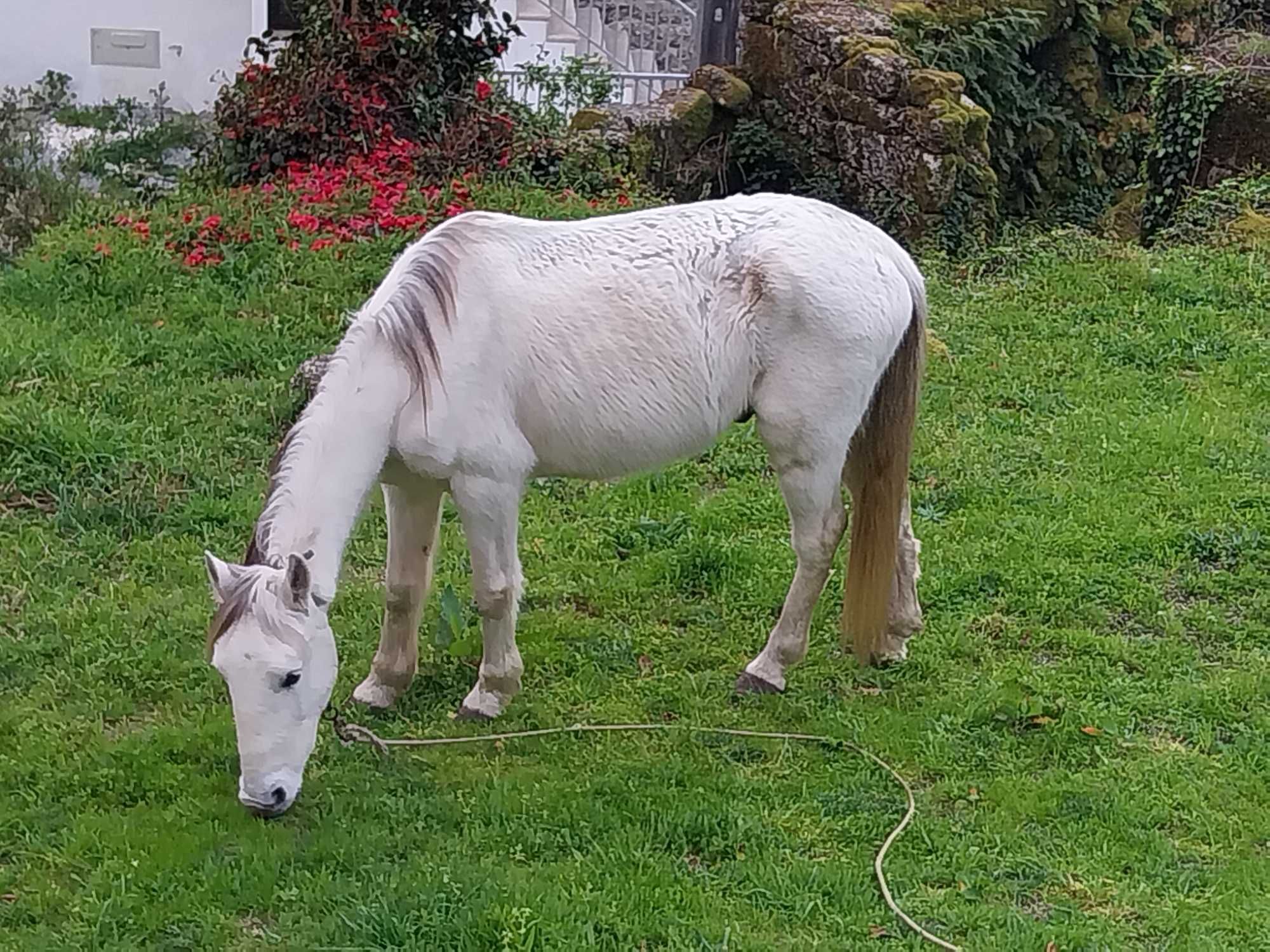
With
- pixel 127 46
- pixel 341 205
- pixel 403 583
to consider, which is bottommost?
pixel 403 583

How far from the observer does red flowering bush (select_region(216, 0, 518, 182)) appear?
851cm

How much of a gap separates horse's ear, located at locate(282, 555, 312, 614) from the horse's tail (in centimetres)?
177

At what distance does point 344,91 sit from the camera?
8.53m

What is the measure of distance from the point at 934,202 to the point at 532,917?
6.83 m

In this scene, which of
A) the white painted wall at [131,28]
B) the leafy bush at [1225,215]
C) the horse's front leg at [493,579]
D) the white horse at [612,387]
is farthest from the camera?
the white painted wall at [131,28]

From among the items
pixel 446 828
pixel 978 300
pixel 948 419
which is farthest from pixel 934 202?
pixel 446 828

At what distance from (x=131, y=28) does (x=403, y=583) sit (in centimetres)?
897

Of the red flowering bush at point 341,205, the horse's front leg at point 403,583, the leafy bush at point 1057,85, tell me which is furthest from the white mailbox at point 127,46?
the horse's front leg at point 403,583

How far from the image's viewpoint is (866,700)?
14.3 feet

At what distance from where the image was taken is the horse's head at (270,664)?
10.5 feet

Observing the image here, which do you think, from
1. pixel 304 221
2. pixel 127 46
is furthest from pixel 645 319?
pixel 127 46

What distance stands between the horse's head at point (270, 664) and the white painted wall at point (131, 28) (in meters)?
9.12

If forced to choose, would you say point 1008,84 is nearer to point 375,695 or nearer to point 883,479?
point 883,479

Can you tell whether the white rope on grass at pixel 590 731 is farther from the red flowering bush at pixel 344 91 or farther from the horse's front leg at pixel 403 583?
the red flowering bush at pixel 344 91
